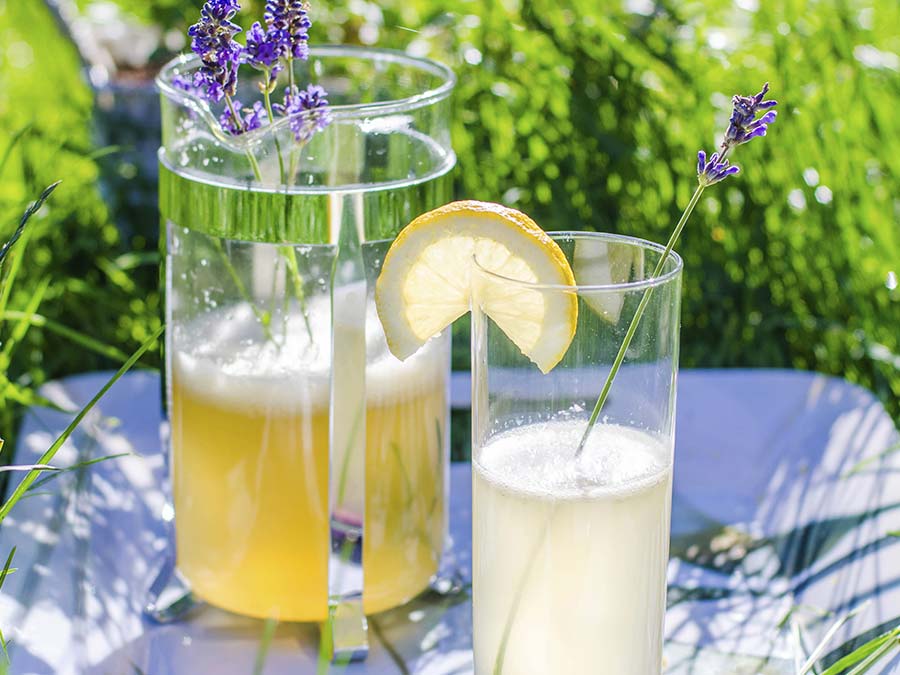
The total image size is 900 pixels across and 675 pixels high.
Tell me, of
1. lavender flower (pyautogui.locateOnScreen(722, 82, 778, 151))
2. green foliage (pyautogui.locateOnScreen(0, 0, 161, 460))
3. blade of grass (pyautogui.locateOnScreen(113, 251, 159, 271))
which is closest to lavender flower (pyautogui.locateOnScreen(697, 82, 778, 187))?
lavender flower (pyautogui.locateOnScreen(722, 82, 778, 151))

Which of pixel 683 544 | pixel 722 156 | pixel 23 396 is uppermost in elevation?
pixel 722 156

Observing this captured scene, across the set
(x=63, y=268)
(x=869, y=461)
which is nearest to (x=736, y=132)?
(x=869, y=461)

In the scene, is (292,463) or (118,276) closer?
(292,463)

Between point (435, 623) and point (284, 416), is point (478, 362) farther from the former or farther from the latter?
point (435, 623)

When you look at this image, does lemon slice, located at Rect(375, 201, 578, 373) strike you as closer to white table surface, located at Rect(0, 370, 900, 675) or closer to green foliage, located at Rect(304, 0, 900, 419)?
white table surface, located at Rect(0, 370, 900, 675)

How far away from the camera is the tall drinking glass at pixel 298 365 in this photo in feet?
3.68

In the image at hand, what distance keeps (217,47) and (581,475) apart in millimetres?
422

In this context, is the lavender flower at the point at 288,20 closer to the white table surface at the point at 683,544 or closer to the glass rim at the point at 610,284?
the glass rim at the point at 610,284

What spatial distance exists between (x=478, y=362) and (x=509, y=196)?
949 mm

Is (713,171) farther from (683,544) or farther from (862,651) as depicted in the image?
(683,544)

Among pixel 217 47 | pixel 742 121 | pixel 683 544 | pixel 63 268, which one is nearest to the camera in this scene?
pixel 742 121

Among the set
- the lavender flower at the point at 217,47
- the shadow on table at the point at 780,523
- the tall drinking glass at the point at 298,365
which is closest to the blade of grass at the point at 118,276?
the tall drinking glass at the point at 298,365

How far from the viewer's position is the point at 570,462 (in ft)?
3.26

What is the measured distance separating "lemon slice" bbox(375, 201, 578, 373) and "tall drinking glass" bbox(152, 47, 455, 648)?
0.34 feet
